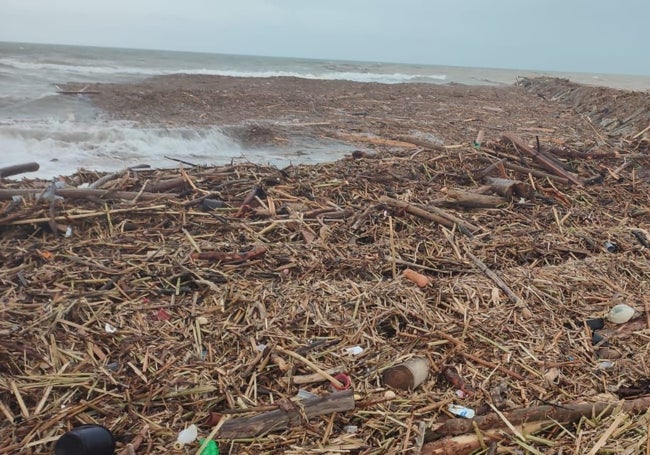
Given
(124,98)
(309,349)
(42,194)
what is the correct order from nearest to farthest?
1. (309,349)
2. (42,194)
3. (124,98)

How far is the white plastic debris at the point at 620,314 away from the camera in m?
3.79

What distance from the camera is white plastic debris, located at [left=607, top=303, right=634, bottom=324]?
3789 millimetres

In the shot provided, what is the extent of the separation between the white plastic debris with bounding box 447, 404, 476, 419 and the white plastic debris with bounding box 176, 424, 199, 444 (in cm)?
140

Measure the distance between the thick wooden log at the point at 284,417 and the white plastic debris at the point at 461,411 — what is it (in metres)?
0.57

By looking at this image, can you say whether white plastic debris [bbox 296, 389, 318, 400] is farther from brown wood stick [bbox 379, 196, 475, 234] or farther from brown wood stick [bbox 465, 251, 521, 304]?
brown wood stick [bbox 379, 196, 475, 234]

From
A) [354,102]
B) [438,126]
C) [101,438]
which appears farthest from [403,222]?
[354,102]

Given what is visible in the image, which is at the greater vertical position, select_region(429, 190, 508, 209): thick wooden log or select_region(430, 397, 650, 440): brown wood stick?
select_region(429, 190, 508, 209): thick wooden log

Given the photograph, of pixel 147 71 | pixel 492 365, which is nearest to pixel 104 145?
pixel 492 365

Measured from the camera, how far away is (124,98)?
685 inches

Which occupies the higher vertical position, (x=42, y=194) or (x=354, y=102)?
(x=354, y=102)

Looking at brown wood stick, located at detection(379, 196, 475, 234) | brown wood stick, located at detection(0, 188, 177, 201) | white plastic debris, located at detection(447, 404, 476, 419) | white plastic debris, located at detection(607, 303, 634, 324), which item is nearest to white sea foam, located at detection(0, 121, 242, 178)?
brown wood stick, located at detection(0, 188, 177, 201)

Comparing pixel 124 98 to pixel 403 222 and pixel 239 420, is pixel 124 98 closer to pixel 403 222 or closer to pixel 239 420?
pixel 403 222

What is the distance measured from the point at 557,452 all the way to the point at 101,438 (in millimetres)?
2301

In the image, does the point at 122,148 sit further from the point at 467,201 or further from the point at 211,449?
the point at 211,449
